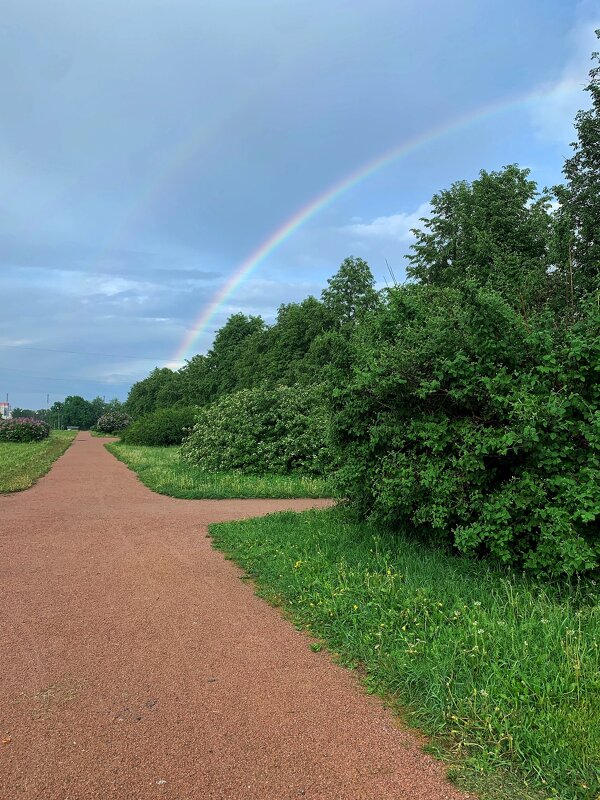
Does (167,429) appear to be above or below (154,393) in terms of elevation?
below

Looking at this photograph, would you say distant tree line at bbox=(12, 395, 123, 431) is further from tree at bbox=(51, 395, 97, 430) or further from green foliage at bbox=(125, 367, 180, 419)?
green foliage at bbox=(125, 367, 180, 419)

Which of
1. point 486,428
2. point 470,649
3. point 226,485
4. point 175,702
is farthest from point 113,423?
point 470,649

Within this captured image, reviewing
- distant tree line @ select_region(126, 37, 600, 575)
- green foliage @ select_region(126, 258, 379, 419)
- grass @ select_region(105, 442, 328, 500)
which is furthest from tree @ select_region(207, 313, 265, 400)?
distant tree line @ select_region(126, 37, 600, 575)

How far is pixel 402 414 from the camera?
5590 mm

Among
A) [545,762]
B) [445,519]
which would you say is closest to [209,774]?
[545,762]

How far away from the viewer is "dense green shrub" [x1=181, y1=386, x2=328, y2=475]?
1505cm

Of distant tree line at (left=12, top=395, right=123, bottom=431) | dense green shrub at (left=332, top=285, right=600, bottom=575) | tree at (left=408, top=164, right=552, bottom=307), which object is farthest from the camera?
distant tree line at (left=12, top=395, right=123, bottom=431)

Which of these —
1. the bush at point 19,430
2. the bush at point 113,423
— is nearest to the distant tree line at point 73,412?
the bush at point 113,423

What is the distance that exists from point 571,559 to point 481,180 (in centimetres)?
2702

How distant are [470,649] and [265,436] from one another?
42.0 feet

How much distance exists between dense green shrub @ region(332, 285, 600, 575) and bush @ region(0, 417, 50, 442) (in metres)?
35.3

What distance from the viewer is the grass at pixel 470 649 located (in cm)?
249

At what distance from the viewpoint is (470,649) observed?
11.1 feet

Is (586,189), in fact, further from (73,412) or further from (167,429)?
(73,412)
